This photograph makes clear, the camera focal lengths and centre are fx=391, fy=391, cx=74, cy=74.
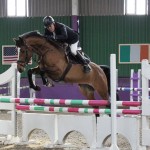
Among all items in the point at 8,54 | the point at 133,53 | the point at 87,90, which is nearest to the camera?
the point at 87,90

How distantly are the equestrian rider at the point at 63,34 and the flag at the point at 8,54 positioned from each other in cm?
753

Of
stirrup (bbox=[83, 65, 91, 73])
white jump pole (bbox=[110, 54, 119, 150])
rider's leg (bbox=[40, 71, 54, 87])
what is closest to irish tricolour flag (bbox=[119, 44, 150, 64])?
stirrup (bbox=[83, 65, 91, 73])

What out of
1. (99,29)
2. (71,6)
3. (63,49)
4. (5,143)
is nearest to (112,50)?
(99,29)

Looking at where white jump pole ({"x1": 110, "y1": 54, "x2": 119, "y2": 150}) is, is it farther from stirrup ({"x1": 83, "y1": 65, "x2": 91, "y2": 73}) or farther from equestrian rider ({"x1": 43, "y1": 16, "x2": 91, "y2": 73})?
stirrup ({"x1": 83, "y1": 65, "x2": 91, "y2": 73})

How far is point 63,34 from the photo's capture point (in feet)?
17.8

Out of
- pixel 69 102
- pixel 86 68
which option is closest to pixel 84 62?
pixel 86 68

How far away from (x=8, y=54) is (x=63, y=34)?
797 centimetres

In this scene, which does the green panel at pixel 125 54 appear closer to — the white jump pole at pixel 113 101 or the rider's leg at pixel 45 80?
the rider's leg at pixel 45 80

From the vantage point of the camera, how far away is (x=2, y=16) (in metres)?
13.4

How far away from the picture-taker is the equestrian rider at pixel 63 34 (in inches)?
210

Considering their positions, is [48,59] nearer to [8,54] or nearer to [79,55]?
[79,55]

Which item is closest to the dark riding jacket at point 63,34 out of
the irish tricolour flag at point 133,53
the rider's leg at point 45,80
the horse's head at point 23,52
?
the horse's head at point 23,52

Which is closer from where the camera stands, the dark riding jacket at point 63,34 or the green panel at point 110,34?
the dark riding jacket at point 63,34

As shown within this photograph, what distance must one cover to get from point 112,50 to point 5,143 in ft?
27.1
